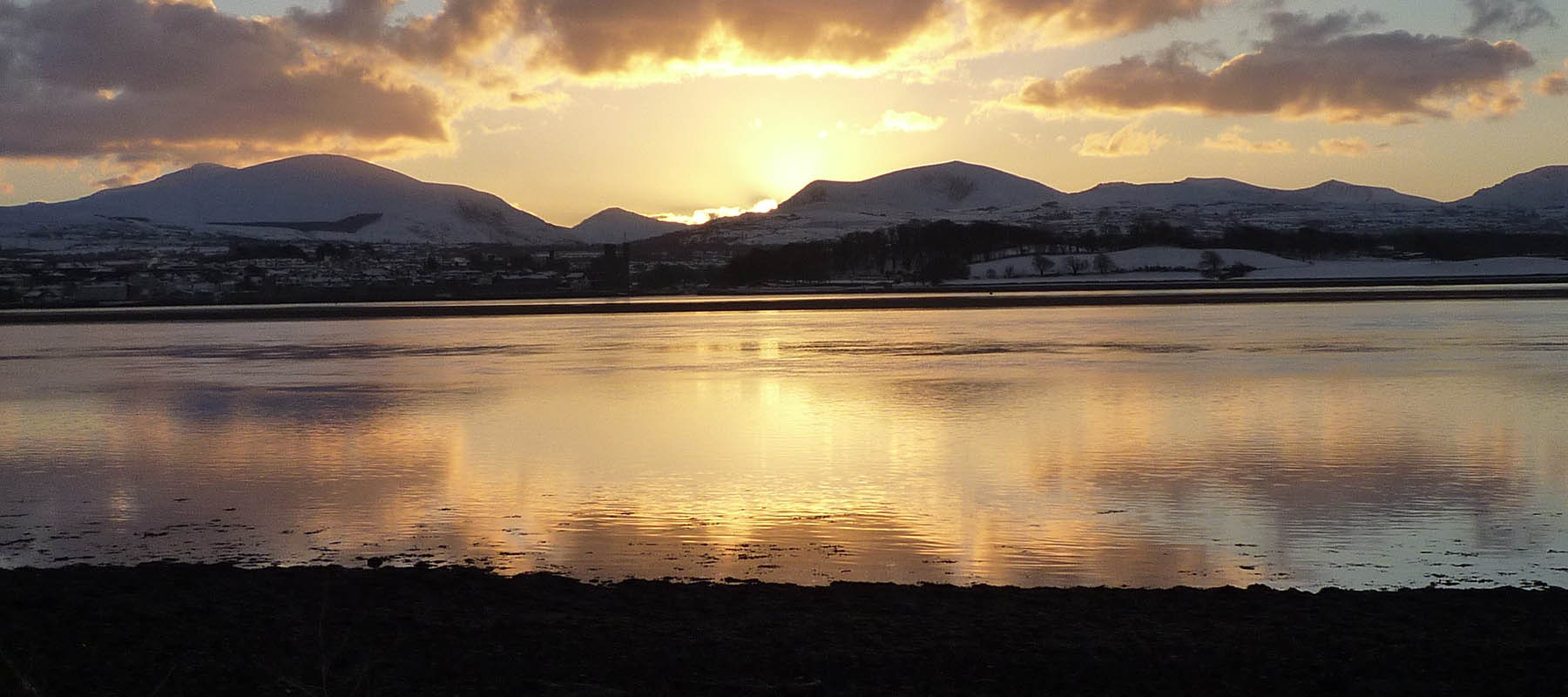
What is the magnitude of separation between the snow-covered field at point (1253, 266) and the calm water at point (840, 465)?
95002 millimetres

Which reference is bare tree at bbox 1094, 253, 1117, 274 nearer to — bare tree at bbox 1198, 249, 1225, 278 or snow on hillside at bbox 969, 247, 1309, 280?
snow on hillside at bbox 969, 247, 1309, 280

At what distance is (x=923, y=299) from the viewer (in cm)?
10294

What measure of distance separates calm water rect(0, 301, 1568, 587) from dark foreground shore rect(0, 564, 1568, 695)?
123cm

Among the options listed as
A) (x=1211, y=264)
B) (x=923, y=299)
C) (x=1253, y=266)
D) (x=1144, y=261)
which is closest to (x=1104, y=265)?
(x=1144, y=261)

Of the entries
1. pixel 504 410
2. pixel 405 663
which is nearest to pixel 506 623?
pixel 405 663

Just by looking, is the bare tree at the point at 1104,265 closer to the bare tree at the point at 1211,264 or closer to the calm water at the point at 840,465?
the bare tree at the point at 1211,264

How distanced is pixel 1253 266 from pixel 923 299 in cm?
5290

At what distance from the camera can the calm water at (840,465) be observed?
1234 cm

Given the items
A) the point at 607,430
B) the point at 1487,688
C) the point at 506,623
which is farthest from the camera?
the point at 607,430

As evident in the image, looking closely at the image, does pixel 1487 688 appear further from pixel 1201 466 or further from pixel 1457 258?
pixel 1457 258

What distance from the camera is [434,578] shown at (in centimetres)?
1102

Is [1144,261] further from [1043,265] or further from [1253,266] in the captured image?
[1253,266]

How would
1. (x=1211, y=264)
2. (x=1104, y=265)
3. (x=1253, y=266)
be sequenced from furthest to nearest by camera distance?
(x=1104, y=265)
(x=1253, y=266)
(x=1211, y=264)

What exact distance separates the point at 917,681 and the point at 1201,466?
10111 millimetres
